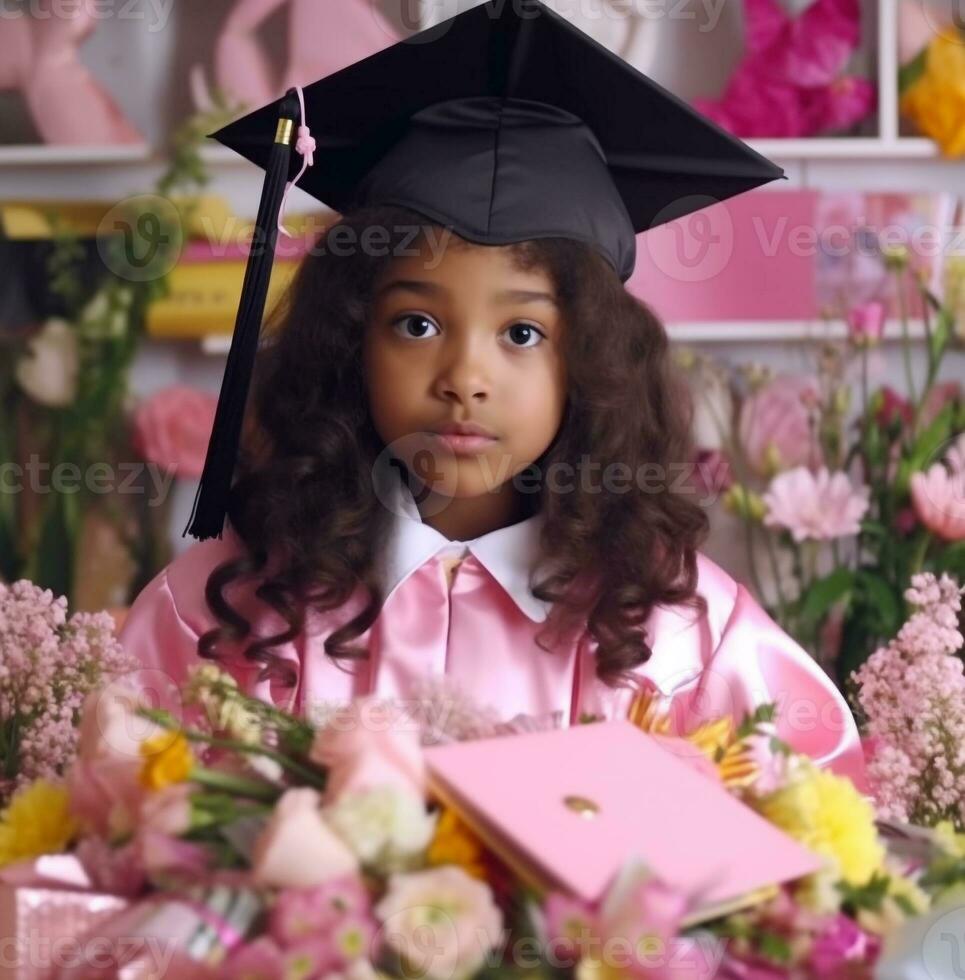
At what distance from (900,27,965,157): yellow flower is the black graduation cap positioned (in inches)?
42.6

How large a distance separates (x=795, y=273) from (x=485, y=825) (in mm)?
1694

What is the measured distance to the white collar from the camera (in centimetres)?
114

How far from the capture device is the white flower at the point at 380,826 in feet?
2.04

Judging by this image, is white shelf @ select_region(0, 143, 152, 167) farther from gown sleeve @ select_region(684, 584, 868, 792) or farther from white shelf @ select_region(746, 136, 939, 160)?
gown sleeve @ select_region(684, 584, 868, 792)

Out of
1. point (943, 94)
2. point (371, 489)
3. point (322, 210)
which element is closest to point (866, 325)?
point (943, 94)

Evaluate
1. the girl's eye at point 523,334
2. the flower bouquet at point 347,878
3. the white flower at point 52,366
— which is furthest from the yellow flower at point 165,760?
the white flower at point 52,366

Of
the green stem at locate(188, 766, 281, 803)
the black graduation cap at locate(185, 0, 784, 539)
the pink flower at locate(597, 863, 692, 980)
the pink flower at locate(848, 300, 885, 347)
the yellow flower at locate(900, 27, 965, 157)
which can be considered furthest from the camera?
the yellow flower at locate(900, 27, 965, 157)

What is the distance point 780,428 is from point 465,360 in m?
1.07

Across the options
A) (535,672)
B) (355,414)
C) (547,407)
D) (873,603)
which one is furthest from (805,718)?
(873,603)

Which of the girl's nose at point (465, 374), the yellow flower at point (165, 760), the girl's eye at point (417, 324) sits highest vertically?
the girl's eye at point (417, 324)

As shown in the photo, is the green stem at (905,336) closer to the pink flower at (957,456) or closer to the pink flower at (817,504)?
the pink flower at (957,456)

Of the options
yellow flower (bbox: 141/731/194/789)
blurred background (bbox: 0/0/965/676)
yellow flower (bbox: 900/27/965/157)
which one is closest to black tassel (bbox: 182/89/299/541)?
yellow flower (bbox: 141/731/194/789)

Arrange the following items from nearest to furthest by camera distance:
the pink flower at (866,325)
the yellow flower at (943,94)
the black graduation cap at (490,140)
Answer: the black graduation cap at (490,140) → the pink flower at (866,325) → the yellow flower at (943,94)

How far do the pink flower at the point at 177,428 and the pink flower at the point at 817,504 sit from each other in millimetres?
877
